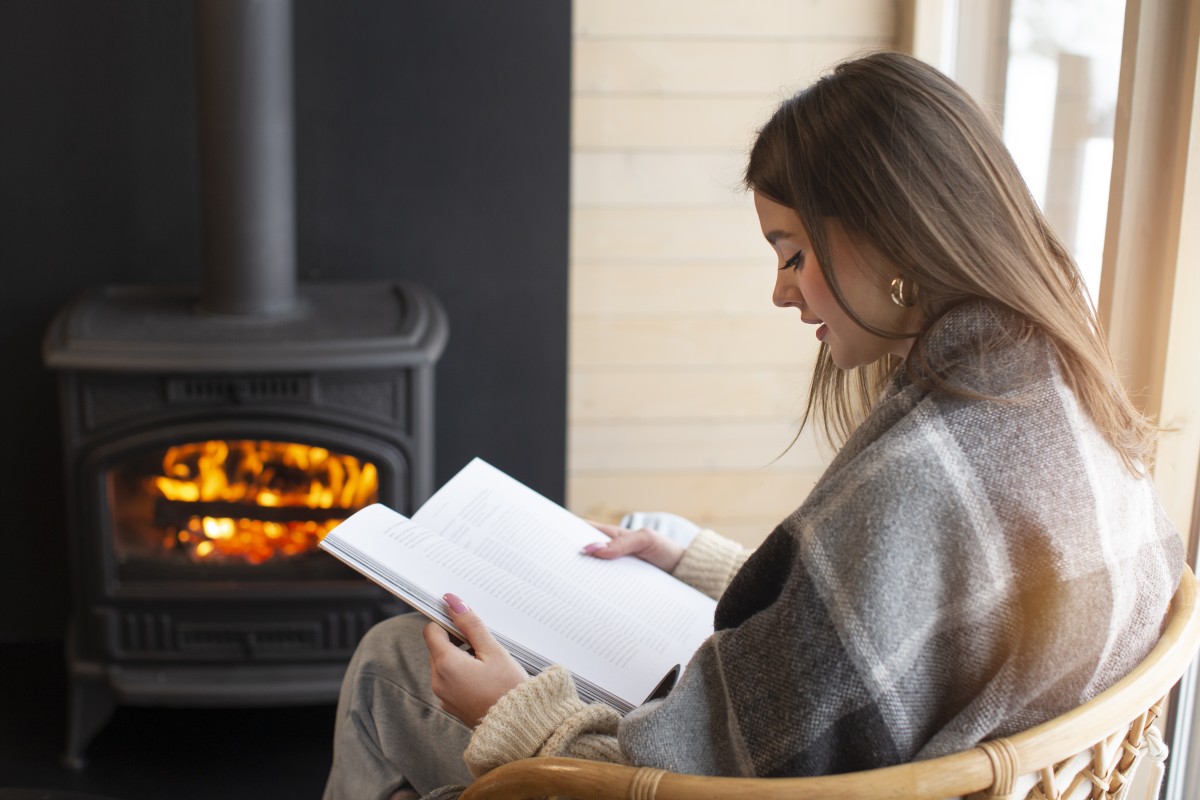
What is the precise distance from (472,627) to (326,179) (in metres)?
1.40

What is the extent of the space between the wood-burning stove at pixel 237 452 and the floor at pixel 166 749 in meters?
0.07

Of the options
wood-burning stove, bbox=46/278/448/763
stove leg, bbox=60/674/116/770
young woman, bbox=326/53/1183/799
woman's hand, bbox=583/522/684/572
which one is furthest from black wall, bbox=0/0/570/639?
young woman, bbox=326/53/1183/799

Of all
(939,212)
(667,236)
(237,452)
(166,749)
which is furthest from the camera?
(667,236)

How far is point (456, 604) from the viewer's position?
110 cm

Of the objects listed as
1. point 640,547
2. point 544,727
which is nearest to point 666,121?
point 640,547

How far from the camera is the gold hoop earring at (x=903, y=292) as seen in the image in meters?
1.00

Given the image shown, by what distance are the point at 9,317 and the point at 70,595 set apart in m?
0.57

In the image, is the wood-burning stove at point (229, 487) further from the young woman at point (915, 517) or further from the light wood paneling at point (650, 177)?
the young woman at point (915, 517)

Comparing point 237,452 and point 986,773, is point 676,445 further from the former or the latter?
point 986,773

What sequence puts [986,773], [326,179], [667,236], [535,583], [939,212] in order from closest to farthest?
1. [986,773]
2. [939,212]
3. [535,583]
4. [326,179]
5. [667,236]

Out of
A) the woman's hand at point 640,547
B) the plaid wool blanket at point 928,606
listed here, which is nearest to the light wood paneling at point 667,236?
the woman's hand at point 640,547

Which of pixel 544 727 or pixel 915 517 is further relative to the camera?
pixel 544 727

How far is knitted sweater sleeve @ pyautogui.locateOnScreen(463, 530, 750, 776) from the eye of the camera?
961 mm

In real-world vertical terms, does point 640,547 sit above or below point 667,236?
below
